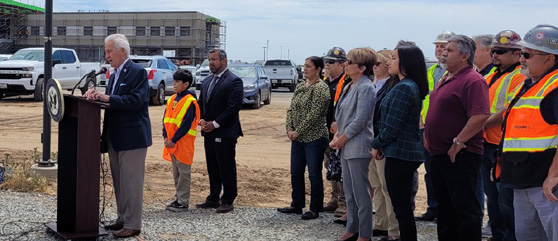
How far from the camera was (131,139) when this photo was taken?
5.77 meters

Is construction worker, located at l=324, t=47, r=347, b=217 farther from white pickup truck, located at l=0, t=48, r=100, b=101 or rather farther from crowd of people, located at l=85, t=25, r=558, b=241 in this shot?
white pickup truck, located at l=0, t=48, r=100, b=101

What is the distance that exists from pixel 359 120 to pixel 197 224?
206cm

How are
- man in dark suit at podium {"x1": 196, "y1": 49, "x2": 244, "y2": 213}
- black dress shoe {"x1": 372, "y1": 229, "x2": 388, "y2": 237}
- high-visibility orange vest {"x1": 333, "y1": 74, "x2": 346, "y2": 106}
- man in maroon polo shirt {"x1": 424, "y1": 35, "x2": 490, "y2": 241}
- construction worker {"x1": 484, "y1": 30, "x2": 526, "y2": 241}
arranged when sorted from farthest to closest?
man in dark suit at podium {"x1": 196, "y1": 49, "x2": 244, "y2": 213}, high-visibility orange vest {"x1": 333, "y1": 74, "x2": 346, "y2": 106}, black dress shoe {"x1": 372, "y1": 229, "x2": 388, "y2": 237}, construction worker {"x1": 484, "y1": 30, "x2": 526, "y2": 241}, man in maroon polo shirt {"x1": 424, "y1": 35, "x2": 490, "y2": 241}

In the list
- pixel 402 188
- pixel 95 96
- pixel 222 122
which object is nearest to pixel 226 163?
pixel 222 122

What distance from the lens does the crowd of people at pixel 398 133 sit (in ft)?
13.1

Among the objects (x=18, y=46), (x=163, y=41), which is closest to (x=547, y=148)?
(x=163, y=41)

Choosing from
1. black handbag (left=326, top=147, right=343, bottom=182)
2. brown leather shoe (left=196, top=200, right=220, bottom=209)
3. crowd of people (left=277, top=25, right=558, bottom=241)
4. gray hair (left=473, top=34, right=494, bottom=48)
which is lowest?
brown leather shoe (left=196, top=200, right=220, bottom=209)

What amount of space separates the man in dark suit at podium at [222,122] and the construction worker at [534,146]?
12.0 ft

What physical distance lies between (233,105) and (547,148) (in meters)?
3.96

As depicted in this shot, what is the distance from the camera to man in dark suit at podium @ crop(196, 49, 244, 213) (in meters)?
7.19

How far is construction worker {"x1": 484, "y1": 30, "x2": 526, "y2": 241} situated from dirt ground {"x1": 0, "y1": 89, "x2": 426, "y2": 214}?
1.80 m

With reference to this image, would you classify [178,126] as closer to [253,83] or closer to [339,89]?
[339,89]

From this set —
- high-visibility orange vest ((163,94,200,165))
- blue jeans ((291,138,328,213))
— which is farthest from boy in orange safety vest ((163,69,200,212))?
blue jeans ((291,138,328,213))

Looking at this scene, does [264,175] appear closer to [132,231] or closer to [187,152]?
[187,152]
